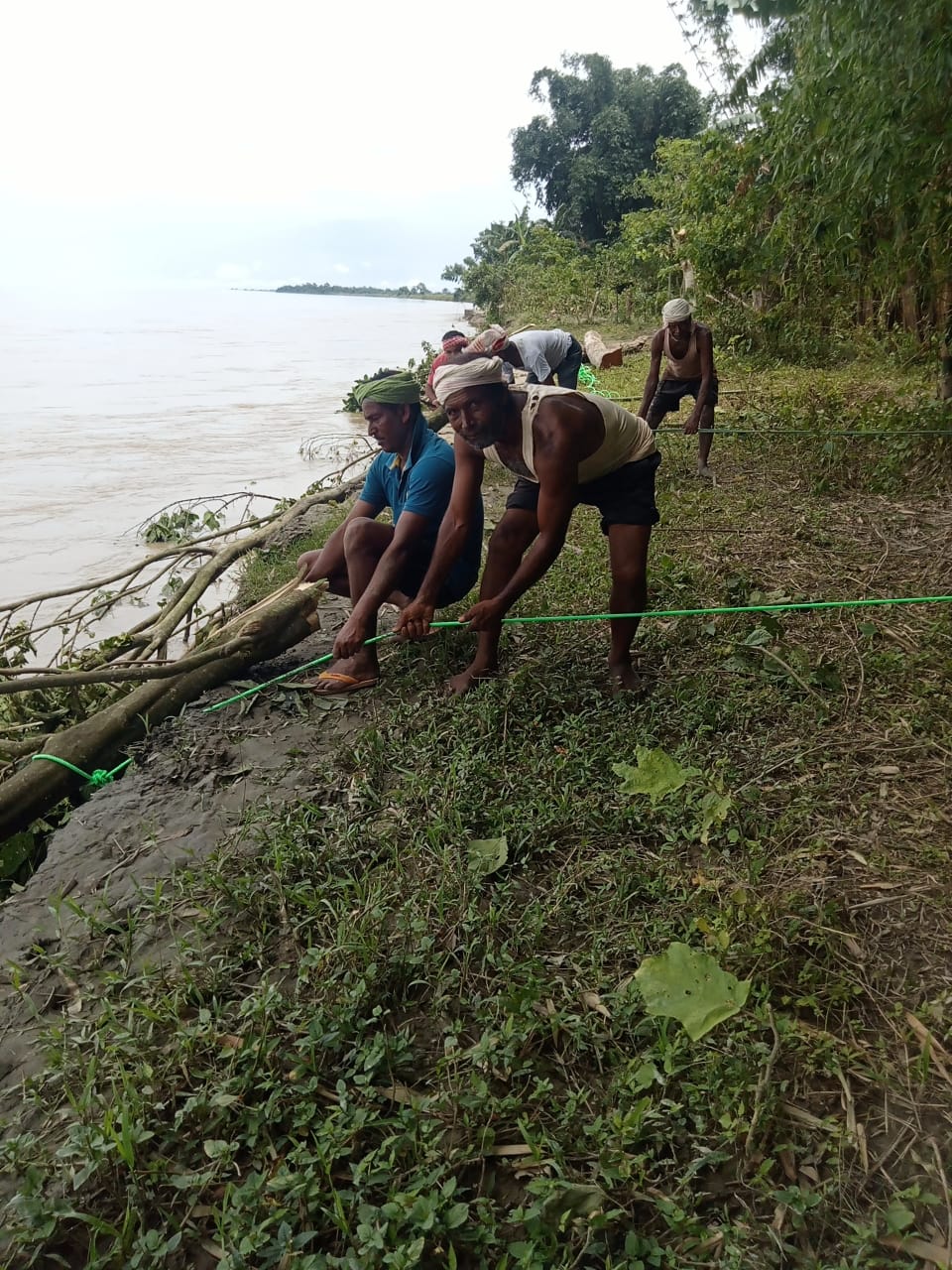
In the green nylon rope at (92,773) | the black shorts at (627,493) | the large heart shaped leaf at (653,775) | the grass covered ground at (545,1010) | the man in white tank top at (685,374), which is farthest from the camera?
the man in white tank top at (685,374)

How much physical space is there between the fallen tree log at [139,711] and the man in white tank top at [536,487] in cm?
85

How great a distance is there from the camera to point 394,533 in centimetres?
346

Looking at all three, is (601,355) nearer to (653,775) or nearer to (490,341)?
(490,341)

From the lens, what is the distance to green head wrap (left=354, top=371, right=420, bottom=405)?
3314 mm

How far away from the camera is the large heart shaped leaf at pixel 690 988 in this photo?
167cm

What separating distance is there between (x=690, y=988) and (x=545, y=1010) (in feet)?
1.06

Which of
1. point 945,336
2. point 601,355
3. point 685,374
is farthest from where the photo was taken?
point 601,355

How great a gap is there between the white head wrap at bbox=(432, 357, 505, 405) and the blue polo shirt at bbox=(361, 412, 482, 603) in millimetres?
494

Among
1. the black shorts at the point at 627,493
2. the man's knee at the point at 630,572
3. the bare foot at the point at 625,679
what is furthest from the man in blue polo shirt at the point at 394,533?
the bare foot at the point at 625,679

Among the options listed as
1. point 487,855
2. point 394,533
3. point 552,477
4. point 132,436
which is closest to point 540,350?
point 394,533

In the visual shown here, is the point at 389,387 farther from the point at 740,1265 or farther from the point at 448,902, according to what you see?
the point at 740,1265

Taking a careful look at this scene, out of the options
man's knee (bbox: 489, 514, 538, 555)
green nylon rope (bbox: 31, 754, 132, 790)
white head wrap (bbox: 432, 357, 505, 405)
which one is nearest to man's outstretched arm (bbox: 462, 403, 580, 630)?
white head wrap (bbox: 432, 357, 505, 405)

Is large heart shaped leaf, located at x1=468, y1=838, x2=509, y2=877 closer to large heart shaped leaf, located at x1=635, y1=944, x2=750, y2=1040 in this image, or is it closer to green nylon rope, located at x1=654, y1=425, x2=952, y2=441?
large heart shaped leaf, located at x1=635, y1=944, x2=750, y2=1040

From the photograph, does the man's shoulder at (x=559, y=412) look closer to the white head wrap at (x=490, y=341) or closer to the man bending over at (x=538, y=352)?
the white head wrap at (x=490, y=341)
